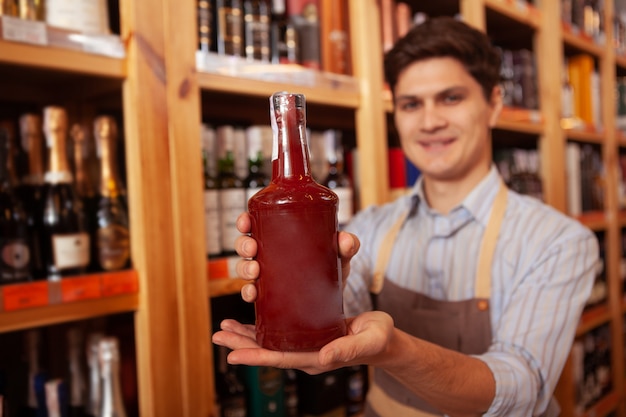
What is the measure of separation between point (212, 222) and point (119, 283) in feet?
0.95

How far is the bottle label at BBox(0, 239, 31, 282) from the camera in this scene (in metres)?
1.11

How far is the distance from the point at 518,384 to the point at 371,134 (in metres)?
→ 0.96

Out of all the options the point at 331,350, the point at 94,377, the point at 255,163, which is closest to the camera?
the point at 331,350

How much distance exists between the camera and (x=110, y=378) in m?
1.24

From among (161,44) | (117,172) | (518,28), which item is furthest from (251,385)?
(518,28)

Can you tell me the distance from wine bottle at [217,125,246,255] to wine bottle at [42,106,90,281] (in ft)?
1.08

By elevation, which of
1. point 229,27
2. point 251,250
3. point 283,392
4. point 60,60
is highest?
point 229,27

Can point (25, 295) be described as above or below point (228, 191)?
below

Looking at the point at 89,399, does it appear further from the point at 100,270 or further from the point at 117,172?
the point at 117,172

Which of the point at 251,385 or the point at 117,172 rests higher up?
the point at 117,172

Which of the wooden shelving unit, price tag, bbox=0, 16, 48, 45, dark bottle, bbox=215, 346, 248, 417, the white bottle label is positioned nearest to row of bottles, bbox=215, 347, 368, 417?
dark bottle, bbox=215, 346, 248, 417

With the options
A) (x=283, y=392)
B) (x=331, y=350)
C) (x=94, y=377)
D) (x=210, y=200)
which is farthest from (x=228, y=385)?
(x=331, y=350)

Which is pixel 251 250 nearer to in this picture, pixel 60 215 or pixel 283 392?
pixel 60 215

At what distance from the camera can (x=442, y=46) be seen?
1314 millimetres
